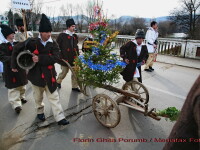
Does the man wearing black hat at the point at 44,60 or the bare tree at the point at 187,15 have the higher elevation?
the bare tree at the point at 187,15

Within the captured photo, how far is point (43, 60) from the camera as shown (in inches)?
119

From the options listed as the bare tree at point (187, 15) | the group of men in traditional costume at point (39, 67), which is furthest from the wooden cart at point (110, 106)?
the bare tree at point (187, 15)

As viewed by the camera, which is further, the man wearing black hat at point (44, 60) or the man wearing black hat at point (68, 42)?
the man wearing black hat at point (68, 42)

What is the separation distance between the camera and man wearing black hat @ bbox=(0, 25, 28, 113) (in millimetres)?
3650

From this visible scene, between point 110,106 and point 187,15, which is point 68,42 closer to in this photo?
point 110,106

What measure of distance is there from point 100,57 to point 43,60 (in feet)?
3.39

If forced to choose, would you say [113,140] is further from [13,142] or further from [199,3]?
[199,3]

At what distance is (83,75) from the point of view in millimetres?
3402

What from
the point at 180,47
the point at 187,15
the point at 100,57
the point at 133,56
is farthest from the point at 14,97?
the point at 187,15

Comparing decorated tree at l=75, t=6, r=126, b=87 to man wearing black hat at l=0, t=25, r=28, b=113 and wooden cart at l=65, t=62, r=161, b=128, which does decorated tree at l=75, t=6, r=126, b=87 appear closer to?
wooden cart at l=65, t=62, r=161, b=128

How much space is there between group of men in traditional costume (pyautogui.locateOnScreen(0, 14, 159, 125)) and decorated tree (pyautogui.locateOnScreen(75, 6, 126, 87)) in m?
0.63

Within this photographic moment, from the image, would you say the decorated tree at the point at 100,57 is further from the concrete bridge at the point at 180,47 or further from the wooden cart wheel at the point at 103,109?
the concrete bridge at the point at 180,47

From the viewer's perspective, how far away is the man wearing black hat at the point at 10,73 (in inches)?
144

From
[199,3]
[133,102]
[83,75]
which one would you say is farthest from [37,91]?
[199,3]
